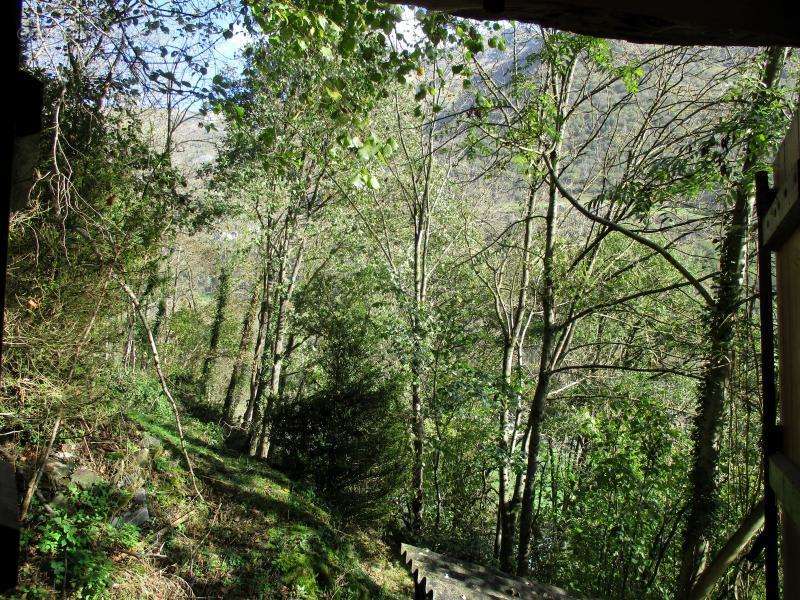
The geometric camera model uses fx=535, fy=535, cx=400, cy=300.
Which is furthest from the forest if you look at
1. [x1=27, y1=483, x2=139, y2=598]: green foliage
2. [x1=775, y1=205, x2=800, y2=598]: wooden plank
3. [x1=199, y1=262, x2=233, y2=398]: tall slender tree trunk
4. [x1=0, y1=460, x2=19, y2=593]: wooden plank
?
[x1=199, y1=262, x2=233, y2=398]: tall slender tree trunk

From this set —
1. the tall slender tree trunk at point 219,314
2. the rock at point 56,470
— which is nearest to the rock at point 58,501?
the rock at point 56,470

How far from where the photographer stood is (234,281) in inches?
798

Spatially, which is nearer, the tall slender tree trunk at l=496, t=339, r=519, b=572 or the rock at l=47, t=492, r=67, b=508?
the rock at l=47, t=492, r=67, b=508

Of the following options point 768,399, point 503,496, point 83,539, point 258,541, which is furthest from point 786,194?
point 503,496

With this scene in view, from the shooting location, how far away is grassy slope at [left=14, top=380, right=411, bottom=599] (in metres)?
5.44

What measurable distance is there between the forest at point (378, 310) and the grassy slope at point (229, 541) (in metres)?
0.04

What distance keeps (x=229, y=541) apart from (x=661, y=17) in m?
6.92

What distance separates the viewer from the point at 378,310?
481 inches

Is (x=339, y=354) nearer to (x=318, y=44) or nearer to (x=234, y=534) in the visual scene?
(x=234, y=534)

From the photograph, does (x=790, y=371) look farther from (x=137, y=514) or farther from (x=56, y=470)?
(x=56, y=470)

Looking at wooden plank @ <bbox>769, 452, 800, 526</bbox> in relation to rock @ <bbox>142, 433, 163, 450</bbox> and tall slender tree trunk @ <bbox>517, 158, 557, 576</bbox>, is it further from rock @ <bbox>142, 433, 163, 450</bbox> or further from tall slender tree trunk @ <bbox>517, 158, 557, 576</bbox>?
rock @ <bbox>142, 433, 163, 450</bbox>

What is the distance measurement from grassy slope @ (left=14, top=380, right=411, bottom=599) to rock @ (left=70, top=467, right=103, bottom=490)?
24 centimetres

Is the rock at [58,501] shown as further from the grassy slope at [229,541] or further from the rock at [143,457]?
the rock at [143,457]

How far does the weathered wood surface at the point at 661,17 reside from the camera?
1122 mm
